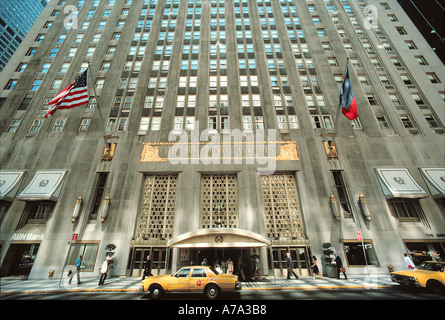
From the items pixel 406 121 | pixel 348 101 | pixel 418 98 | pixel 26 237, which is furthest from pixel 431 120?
pixel 26 237

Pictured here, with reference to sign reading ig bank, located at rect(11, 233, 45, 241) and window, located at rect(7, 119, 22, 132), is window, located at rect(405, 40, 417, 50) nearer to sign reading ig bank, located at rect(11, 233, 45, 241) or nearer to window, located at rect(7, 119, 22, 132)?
sign reading ig bank, located at rect(11, 233, 45, 241)

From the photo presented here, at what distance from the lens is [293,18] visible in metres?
35.6

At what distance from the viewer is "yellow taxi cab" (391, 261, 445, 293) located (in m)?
10.3

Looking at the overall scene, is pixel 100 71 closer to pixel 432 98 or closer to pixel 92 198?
pixel 92 198

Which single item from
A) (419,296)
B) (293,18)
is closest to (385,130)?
(419,296)

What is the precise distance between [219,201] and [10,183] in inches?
915

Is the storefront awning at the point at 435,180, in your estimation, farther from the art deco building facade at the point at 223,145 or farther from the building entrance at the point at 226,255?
the building entrance at the point at 226,255

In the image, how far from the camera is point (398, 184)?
20.7 meters

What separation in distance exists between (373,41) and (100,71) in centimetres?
4482

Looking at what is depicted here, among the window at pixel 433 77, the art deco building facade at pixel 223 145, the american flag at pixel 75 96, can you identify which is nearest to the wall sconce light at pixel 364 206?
the art deco building facade at pixel 223 145

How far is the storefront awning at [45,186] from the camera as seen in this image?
19922 millimetres

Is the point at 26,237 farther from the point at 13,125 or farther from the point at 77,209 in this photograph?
the point at 13,125

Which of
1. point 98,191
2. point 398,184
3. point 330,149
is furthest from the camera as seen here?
point 330,149

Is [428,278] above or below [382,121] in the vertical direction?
below
